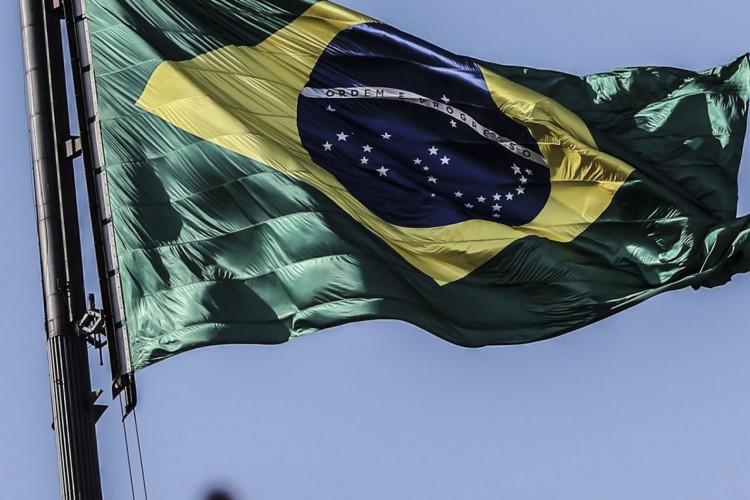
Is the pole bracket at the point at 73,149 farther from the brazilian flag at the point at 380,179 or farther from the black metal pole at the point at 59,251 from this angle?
the brazilian flag at the point at 380,179

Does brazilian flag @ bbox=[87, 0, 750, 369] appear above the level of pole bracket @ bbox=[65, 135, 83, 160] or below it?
below

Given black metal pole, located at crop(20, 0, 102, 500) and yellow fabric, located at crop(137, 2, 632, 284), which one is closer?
black metal pole, located at crop(20, 0, 102, 500)

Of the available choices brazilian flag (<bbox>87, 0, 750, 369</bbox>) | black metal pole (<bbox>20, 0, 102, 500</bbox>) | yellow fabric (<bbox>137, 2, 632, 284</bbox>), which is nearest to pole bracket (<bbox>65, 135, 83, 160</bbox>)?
black metal pole (<bbox>20, 0, 102, 500</bbox>)

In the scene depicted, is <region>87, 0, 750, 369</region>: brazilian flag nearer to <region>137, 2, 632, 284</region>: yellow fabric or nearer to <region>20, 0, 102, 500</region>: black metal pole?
<region>137, 2, 632, 284</region>: yellow fabric

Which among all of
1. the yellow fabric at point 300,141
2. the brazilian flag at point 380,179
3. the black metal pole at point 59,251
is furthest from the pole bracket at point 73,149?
the yellow fabric at point 300,141

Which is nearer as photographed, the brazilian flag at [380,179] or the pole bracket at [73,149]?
the pole bracket at [73,149]

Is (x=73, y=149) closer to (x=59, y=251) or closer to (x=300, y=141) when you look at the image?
(x=59, y=251)

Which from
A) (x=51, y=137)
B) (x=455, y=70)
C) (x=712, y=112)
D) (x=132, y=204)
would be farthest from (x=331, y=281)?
(x=712, y=112)
